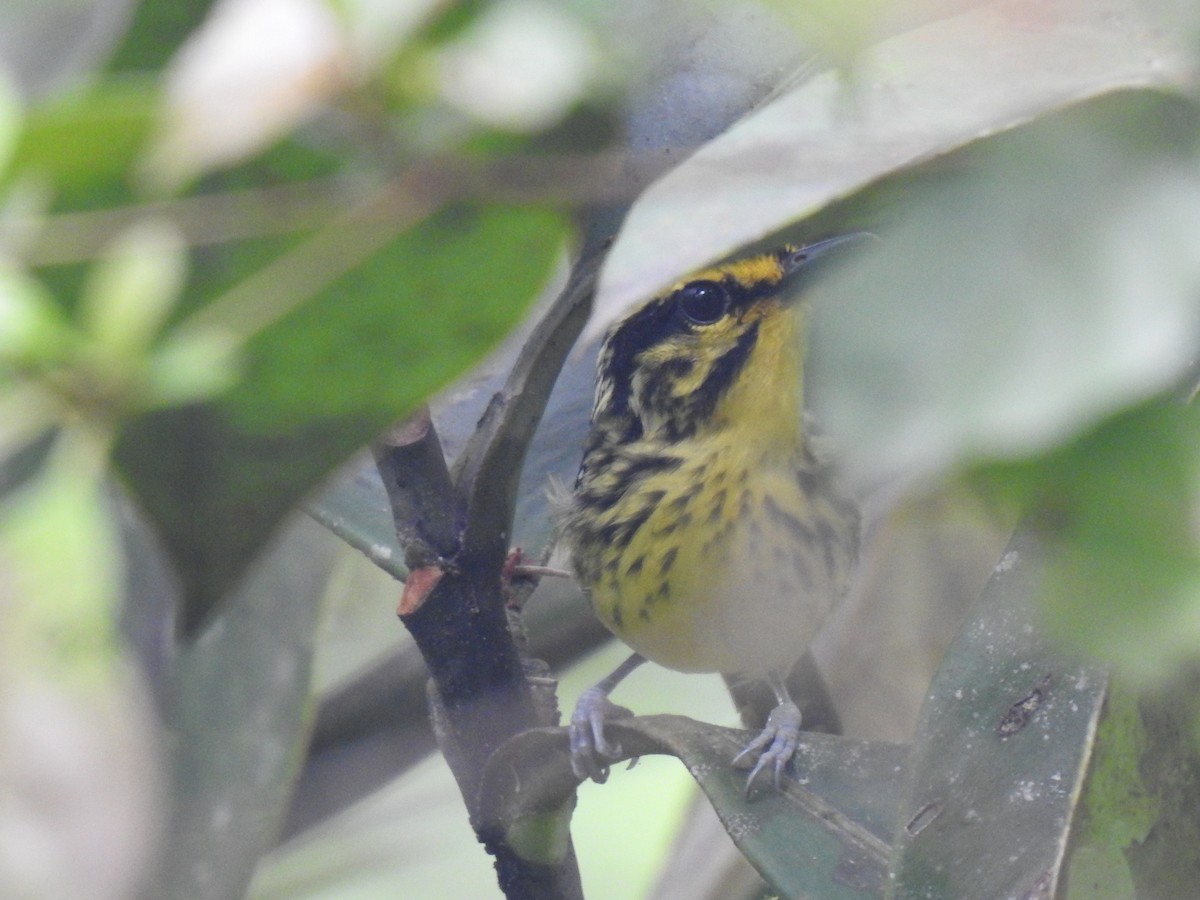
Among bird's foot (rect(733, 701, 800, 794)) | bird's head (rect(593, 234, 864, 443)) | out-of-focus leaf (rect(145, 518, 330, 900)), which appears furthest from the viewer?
bird's head (rect(593, 234, 864, 443))

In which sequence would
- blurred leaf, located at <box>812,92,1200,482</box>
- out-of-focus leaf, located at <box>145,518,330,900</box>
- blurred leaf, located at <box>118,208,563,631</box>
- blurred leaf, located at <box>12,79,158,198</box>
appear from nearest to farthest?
blurred leaf, located at <box>812,92,1200,482</box> → blurred leaf, located at <box>12,79,158,198</box> → blurred leaf, located at <box>118,208,563,631</box> → out-of-focus leaf, located at <box>145,518,330,900</box>

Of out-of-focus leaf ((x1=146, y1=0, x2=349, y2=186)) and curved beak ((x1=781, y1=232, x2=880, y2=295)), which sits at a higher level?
out-of-focus leaf ((x1=146, y1=0, x2=349, y2=186))

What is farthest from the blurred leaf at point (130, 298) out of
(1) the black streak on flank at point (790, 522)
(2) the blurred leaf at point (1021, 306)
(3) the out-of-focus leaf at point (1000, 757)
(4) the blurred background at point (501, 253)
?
(1) the black streak on flank at point (790, 522)

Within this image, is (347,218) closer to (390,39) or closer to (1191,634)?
(390,39)

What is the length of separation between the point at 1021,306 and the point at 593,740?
123 cm

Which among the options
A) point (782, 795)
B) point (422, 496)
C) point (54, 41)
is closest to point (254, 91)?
point (54, 41)

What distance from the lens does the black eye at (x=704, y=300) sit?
1.75 meters

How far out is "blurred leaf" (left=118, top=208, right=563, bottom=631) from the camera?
20.1 inches

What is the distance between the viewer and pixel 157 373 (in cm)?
51

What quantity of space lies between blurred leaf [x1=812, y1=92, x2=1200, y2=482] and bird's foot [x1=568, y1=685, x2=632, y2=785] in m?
0.84

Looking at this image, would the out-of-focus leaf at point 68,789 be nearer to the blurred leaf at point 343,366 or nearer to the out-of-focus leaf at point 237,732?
the blurred leaf at point 343,366

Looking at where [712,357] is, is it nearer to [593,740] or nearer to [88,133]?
[593,740]

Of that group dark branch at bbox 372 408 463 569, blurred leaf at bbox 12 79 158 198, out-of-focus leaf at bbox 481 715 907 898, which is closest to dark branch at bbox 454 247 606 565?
dark branch at bbox 372 408 463 569

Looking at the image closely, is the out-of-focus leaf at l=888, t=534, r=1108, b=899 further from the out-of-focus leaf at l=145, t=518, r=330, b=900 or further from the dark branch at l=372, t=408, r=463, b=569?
the out-of-focus leaf at l=145, t=518, r=330, b=900
